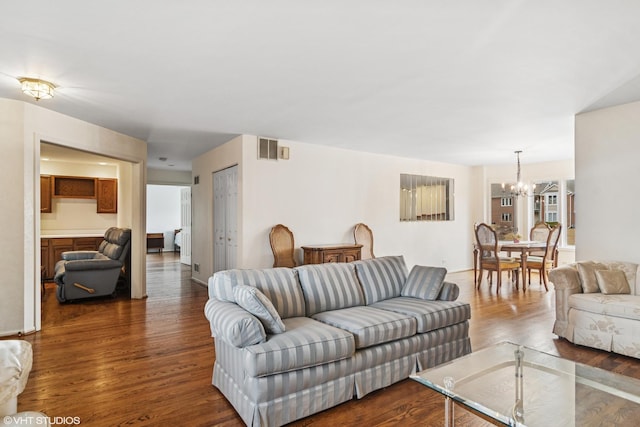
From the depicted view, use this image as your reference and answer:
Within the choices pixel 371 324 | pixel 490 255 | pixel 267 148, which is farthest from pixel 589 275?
pixel 267 148

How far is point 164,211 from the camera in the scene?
12.6 meters

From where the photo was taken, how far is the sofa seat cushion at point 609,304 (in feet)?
10.3

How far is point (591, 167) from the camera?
4012 millimetres

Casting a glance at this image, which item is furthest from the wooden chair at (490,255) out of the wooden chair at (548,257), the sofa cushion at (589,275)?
the sofa cushion at (589,275)

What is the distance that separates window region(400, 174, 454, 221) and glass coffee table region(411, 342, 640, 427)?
504cm

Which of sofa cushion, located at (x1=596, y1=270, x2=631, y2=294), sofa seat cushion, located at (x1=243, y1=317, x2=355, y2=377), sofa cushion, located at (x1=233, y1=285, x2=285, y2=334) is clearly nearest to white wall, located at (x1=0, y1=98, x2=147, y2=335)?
sofa cushion, located at (x1=233, y1=285, x2=285, y2=334)

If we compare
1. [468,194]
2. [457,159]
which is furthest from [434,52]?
[468,194]

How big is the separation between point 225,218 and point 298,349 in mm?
3974

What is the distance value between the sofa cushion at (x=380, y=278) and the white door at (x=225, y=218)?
2.55m

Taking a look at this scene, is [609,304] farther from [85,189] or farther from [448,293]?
[85,189]

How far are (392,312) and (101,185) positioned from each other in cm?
742

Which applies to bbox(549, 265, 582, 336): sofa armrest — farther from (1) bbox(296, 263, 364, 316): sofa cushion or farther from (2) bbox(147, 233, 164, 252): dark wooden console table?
(2) bbox(147, 233, 164, 252): dark wooden console table

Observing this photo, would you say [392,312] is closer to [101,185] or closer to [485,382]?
[485,382]

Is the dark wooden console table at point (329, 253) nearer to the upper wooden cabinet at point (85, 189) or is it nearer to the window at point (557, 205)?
the window at point (557, 205)
